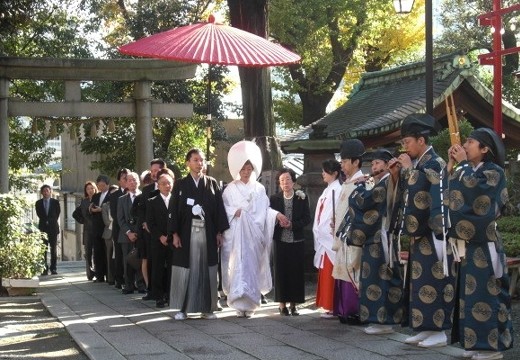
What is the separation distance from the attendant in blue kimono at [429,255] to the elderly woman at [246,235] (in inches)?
113

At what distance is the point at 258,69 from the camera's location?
15812 millimetres

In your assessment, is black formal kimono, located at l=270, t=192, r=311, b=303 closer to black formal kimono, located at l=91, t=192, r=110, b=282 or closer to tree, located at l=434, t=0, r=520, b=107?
black formal kimono, located at l=91, t=192, r=110, b=282

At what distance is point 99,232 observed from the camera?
1720 cm

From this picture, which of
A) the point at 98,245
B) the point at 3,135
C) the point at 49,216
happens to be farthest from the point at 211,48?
the point at 49,216

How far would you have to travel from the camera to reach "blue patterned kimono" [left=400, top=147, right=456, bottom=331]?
819 cm

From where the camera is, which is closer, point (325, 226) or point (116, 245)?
point (325, 226)

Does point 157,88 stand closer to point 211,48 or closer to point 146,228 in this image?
point 146,228

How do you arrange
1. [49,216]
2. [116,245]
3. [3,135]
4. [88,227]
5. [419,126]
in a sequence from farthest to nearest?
[49,216]
[3,135]
[88,227]
[116,245]
[419,126]

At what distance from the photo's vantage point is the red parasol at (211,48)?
454 inches

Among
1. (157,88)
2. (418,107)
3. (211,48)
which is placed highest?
(157,88)

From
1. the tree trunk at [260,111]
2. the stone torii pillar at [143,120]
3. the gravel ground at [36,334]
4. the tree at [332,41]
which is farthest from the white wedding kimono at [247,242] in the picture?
the tree at [332,41]

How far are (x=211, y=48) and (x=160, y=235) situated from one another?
2.52 meters

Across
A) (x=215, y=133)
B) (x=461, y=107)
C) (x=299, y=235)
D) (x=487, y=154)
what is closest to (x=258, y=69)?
(x=461, y=107)

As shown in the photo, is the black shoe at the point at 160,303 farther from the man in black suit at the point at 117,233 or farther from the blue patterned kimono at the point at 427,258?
the blue patterned kimono at the point at 427,258
